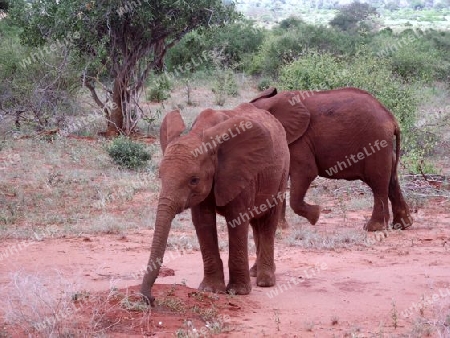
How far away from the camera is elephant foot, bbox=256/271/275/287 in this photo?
7379 mm

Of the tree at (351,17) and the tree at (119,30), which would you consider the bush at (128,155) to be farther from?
the tree at (351,17)

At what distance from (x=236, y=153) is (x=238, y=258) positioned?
3.33 ft

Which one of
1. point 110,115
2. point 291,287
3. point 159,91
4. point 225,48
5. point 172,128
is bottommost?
point 225,48

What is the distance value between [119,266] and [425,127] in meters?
10.8

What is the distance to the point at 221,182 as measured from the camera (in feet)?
20.8

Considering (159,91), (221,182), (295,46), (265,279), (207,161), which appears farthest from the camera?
(295,46)

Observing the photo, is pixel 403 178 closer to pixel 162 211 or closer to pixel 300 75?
pixel 300 75

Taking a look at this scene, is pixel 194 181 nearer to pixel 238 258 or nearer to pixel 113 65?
pixel 238 258

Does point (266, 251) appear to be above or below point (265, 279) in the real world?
above

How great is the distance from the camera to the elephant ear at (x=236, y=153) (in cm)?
635

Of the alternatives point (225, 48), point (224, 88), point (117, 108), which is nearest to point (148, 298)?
point (117, 108)

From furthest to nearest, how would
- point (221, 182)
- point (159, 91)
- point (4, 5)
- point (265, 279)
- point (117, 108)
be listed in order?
point (159, 91), point (4, 5), point (117, 108), point (265, 279), point (221, 182)

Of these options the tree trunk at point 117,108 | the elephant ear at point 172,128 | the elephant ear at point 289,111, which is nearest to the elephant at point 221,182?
the elephant ear at point 172,128

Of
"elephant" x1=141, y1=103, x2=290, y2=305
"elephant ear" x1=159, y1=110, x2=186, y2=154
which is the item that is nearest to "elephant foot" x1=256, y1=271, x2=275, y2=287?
"elephant" x1=141, y1=103, x2=290, y2=305
